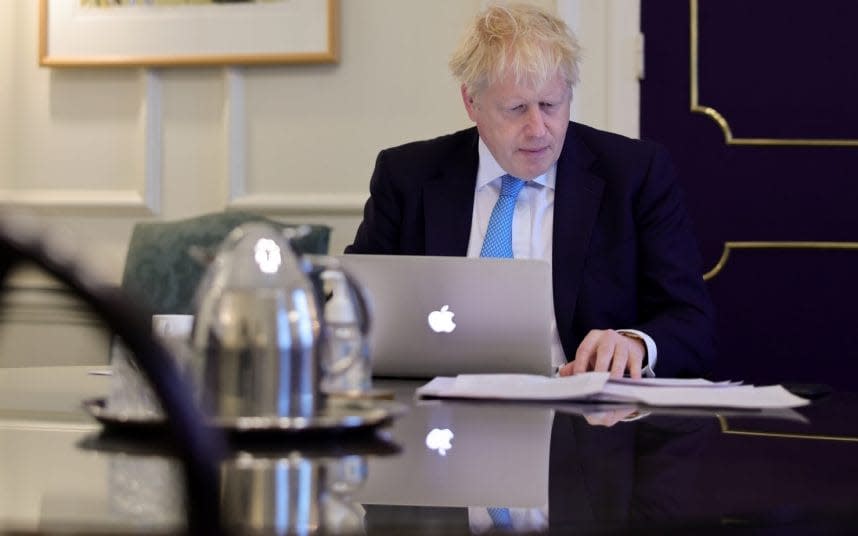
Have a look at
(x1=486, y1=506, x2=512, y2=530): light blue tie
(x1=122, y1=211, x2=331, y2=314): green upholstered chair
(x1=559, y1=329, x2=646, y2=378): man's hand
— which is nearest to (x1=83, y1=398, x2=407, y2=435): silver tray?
(x1=486, y1=506, x2=512, y2=530): light blue tie

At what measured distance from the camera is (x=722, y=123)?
3.44 meters

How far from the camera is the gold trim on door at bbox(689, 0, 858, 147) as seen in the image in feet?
11.1

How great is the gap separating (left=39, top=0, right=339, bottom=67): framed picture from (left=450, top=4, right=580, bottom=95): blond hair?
3.39ft

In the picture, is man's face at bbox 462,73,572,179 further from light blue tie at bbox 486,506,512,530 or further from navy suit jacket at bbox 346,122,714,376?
light blue tie at bbox 486,506,512,530

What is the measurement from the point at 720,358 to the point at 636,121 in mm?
719

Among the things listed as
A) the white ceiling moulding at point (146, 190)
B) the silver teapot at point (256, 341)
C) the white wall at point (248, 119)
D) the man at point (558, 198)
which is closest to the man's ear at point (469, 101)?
the man at point (558, 198)

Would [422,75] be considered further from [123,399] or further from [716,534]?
[716,534]

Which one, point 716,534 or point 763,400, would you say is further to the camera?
point 763,400

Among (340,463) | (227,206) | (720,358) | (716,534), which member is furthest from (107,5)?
(716,534)

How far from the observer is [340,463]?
41.9 inches

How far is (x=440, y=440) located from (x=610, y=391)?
0.44 m

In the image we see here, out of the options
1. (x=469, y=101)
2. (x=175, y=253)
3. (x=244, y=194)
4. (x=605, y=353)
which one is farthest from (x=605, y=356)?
(x=244, y=194)

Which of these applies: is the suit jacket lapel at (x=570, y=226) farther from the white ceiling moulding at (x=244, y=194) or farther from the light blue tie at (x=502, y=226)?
the white ceiling moulding at (x=244, y=194)

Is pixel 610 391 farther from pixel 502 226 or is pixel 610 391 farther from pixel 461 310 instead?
pixel 502 226
